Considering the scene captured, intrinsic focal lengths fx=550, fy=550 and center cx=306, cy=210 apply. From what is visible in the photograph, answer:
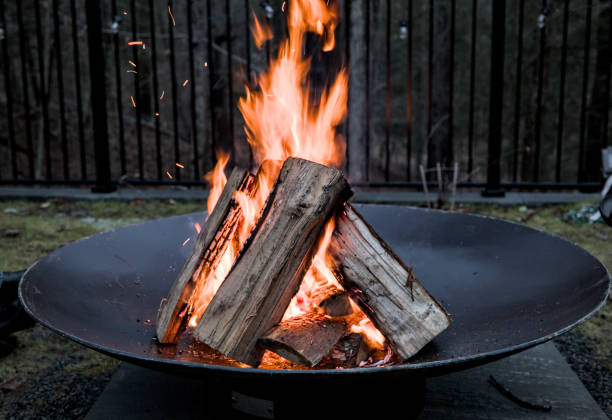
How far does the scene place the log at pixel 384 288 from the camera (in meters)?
1.47

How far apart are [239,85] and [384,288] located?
10376 millimetres

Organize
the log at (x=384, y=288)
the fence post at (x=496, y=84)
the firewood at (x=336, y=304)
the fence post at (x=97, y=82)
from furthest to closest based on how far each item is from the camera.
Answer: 1. the fence post at (x=97, y=82)
2. the fence post at (x=496, y=84)
3. the firewood at (x=336, y=304)
4. the log at (x=384, y=288)

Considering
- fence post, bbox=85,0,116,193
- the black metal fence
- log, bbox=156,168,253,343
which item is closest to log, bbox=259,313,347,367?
log, bbox=156,168,253,343

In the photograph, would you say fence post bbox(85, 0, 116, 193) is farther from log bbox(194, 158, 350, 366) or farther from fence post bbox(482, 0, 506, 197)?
log bbox(194, 158, 350, 366)

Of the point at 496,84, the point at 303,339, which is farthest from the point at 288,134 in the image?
the point at 496,84

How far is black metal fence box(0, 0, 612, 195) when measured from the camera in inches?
169

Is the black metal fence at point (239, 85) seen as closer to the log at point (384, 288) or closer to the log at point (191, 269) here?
the log at point (191, 269)

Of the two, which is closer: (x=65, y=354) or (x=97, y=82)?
(x=65, y=354)

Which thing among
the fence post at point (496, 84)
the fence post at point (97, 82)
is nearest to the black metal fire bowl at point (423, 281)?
the fence post at point (496, 84)

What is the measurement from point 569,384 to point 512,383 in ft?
0.60

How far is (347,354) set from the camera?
1459mm

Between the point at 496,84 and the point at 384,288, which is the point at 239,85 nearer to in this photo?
the point at 496,84

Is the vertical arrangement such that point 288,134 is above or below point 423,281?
above

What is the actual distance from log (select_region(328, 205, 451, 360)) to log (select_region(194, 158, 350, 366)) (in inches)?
3.2
